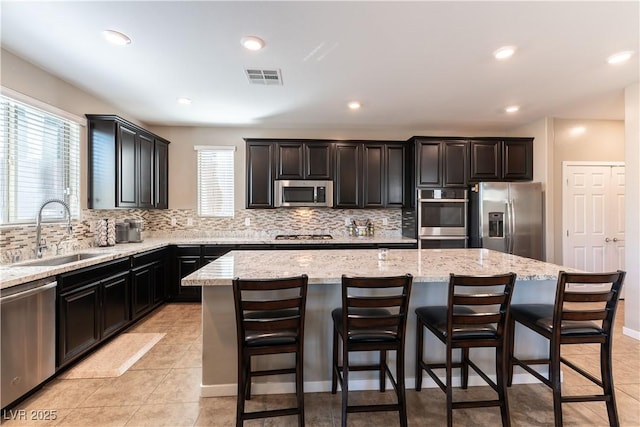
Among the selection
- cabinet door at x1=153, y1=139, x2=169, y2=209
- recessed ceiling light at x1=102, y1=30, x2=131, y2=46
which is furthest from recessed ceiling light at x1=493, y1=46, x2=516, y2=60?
cabinet door at x1=153, y1=139, x2=169, y2=209

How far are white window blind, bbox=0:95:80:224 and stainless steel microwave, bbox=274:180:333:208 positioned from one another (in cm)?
246

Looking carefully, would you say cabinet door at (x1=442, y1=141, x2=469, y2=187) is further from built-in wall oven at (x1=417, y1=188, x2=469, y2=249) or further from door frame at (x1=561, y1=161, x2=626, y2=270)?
door frame at (x1=561, y1=161, x2=626, y2=270)

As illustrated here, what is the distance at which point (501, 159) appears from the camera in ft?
15.1

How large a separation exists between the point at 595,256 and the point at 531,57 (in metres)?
3.62

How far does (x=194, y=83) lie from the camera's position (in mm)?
3232

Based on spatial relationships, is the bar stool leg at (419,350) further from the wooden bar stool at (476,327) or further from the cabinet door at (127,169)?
the cabinet door at (127,169)

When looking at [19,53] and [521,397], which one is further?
[19,53]

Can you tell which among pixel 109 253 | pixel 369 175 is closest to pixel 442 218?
pixel 369 175

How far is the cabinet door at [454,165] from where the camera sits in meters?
4.55

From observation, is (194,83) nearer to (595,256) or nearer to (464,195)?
(464,195)

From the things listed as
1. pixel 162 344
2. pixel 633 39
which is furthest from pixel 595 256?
pixel 162 344

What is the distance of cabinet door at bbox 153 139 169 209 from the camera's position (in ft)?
14.6

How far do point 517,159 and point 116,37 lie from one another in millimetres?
5156

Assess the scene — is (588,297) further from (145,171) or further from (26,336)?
(145,171)
